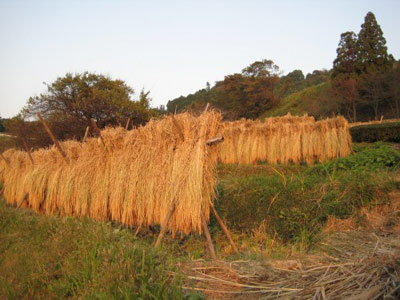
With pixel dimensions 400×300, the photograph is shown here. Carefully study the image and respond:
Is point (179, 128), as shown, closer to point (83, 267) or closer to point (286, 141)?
point (83, 267)

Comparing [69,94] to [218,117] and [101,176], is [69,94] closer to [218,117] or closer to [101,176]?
[101,176]

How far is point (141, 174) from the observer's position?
6.14 metres

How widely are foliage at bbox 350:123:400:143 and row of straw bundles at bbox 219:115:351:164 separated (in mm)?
2578

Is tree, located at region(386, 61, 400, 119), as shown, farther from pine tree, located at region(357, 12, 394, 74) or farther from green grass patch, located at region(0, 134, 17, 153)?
green grass patch, located at region(0, 134, 17, 153)

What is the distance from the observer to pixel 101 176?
7.09 metres

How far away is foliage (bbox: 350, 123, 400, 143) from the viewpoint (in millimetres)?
15010

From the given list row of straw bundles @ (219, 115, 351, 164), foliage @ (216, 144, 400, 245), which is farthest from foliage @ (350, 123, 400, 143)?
foliage @ (216, 144, 400, 245)

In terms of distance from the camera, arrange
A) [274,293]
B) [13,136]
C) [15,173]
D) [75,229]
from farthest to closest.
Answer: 1. [13,136]
2. [15,173]
3. [75,229]
4. [274,293]

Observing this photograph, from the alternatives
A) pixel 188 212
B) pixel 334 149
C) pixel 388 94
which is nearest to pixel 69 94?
pixel 334 149

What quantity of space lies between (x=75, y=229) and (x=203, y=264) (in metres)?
2.54

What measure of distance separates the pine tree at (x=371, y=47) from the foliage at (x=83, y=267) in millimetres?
34412

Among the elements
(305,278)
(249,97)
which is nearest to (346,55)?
(249,97)

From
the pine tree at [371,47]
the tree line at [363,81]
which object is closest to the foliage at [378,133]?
the tree line at [363,81]

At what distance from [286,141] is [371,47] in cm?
2458
